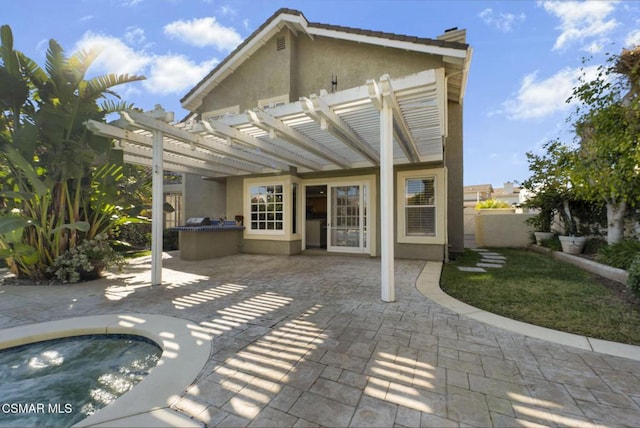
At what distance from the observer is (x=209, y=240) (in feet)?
29.7

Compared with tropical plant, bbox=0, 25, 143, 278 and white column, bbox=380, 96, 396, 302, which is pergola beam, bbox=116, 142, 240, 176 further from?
white column, bbox=380, 96, 396, 302

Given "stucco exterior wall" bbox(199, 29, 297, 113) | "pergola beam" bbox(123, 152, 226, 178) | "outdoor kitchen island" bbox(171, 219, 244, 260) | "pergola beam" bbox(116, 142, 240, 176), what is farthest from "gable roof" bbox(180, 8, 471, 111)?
"outdoor kitchen island" bbox(171, 219, 244, 260)

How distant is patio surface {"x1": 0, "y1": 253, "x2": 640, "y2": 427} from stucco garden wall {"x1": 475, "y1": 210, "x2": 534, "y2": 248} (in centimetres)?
1029

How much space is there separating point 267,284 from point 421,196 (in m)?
5.62

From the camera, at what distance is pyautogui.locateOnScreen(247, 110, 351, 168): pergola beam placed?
4785 millimetres

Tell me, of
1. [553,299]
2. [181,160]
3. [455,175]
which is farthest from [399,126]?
[181,160]

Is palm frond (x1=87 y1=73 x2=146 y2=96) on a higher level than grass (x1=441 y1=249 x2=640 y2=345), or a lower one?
higher

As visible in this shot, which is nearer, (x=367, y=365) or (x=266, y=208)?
(x=367, y=365)

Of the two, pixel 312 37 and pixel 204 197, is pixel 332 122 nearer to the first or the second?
pixel 312 37

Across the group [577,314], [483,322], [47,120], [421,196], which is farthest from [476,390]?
[47,120]

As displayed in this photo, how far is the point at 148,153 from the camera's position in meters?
7.22

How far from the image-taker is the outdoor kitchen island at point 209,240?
860cm

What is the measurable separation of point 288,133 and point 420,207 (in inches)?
198

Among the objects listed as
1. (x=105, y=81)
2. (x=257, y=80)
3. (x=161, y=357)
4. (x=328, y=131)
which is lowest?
(x=161, y=357)
